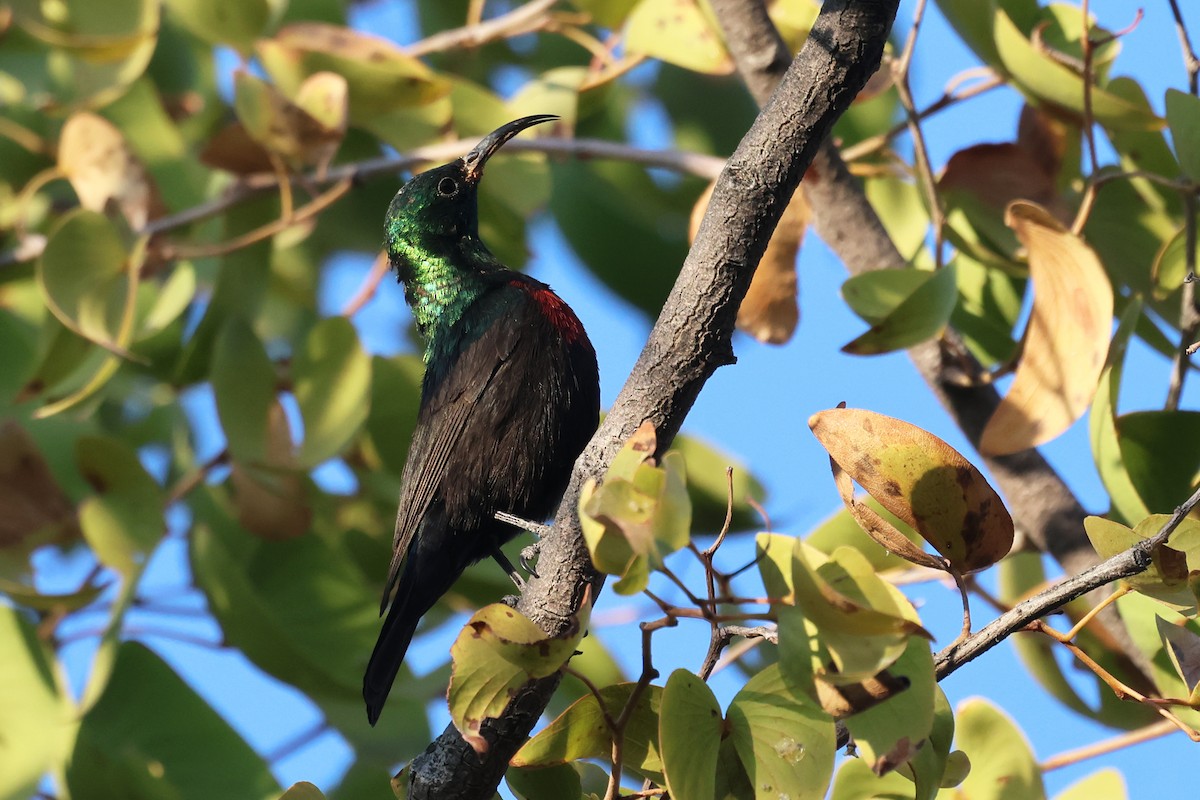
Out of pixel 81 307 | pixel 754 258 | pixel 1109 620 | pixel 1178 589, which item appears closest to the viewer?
pixel 1178 589

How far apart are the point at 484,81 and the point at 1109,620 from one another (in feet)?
14.4

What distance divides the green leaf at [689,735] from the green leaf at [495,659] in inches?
7.1

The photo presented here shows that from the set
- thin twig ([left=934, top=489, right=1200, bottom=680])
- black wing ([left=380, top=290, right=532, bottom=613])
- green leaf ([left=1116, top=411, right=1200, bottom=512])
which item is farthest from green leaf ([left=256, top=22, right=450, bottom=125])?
thin twig ([left=934, top=489, right=1200, bottom=680])

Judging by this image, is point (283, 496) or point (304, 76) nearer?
point (283, 496)

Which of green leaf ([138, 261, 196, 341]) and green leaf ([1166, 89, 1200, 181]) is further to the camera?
green leaf ([138, 261, 196, 341])

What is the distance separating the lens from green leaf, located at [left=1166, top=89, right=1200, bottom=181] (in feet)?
9.24

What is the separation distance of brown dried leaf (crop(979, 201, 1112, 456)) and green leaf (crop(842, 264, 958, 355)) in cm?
23

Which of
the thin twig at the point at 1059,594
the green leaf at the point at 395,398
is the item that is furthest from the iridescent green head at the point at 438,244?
the thin twig at the point at 1059,594

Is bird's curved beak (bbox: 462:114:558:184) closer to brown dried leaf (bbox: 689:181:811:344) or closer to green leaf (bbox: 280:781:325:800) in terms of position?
brown dried leaf (bbox: 689:181:811:344)

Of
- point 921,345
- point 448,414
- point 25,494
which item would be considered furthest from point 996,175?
point 25,494

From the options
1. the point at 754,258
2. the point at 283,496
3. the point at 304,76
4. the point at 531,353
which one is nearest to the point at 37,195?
the point at 304,76

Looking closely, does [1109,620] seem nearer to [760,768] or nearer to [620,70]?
[760,768]

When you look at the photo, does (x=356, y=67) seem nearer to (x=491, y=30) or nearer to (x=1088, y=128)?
(x=491, y=30)

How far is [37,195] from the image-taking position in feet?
16.2
